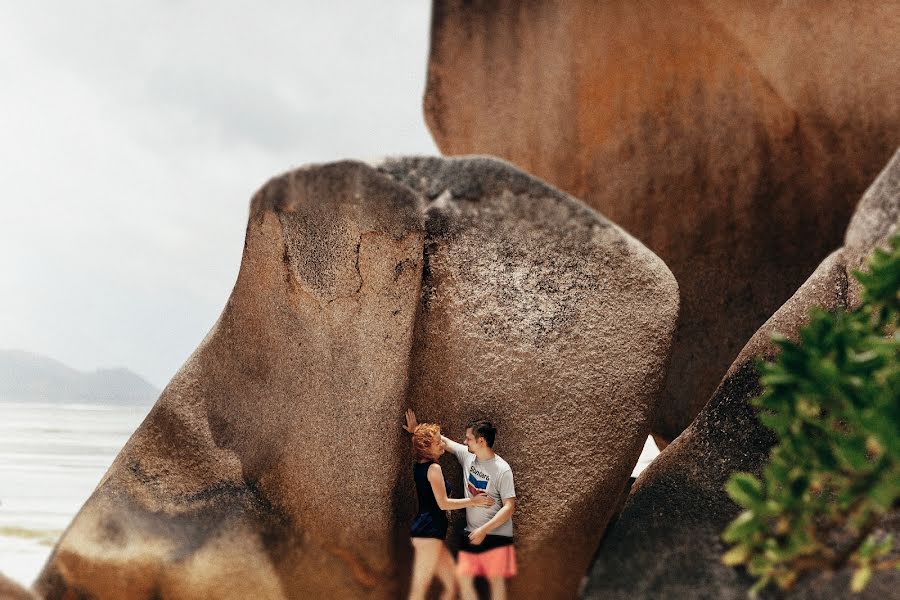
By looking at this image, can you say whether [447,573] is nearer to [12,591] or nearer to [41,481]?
[12,591]

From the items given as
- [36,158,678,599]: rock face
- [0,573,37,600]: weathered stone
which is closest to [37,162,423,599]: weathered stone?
[36,158,678,599]: rock face

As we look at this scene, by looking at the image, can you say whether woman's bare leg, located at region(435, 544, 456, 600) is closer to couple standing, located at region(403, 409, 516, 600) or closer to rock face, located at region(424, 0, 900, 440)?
couple standing, located at region(403, 409, 516, 600)

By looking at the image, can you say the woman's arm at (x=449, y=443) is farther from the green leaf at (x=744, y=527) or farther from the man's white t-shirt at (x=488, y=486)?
the green leaf at (x=744, y=527)

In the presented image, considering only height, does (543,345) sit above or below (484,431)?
above

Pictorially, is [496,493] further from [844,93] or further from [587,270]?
A: [844,93]

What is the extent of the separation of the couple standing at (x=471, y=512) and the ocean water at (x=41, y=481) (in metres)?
1.42

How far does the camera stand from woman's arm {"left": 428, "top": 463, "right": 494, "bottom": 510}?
10.4 ft

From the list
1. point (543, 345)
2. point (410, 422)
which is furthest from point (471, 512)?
point (543, 345)

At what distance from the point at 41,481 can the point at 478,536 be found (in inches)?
485

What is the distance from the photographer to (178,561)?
132 inches

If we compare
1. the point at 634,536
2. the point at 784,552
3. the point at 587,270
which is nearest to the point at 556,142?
the point at 587,270

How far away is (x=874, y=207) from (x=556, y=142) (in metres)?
2.84

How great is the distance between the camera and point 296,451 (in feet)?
11.5

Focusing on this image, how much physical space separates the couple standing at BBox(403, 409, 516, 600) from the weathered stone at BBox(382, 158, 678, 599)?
132mm
